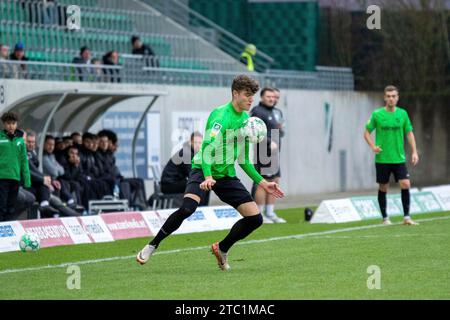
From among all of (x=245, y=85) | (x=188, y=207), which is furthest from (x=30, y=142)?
(x=245, y=85)

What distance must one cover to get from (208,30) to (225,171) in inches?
826

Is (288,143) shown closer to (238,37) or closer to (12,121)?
(238,37)

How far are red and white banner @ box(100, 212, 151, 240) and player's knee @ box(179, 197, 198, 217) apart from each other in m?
5.55

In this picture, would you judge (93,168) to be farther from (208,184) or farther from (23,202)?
(208,184)

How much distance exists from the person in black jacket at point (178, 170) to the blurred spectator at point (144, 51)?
648 cm

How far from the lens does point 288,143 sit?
32.2 m

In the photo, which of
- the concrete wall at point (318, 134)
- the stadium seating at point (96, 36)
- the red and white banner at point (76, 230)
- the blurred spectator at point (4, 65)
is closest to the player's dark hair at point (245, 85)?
the red and white banner at point (76, 230)

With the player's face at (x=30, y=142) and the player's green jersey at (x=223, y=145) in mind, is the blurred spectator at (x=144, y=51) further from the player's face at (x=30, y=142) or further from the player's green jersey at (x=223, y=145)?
the player's green jersey at (x=223, y=145)

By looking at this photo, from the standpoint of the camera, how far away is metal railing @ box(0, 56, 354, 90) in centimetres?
2452

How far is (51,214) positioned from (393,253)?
777 cm

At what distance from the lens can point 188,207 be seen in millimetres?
12656

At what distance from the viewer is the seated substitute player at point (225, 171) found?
12414mm

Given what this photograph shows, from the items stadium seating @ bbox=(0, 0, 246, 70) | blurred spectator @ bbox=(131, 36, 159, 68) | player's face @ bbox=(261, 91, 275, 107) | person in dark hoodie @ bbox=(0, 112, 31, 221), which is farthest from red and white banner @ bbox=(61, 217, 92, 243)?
blurred spectator @ bbox=(131, 36, 159, 68)

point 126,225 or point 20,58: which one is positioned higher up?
point 20,58
